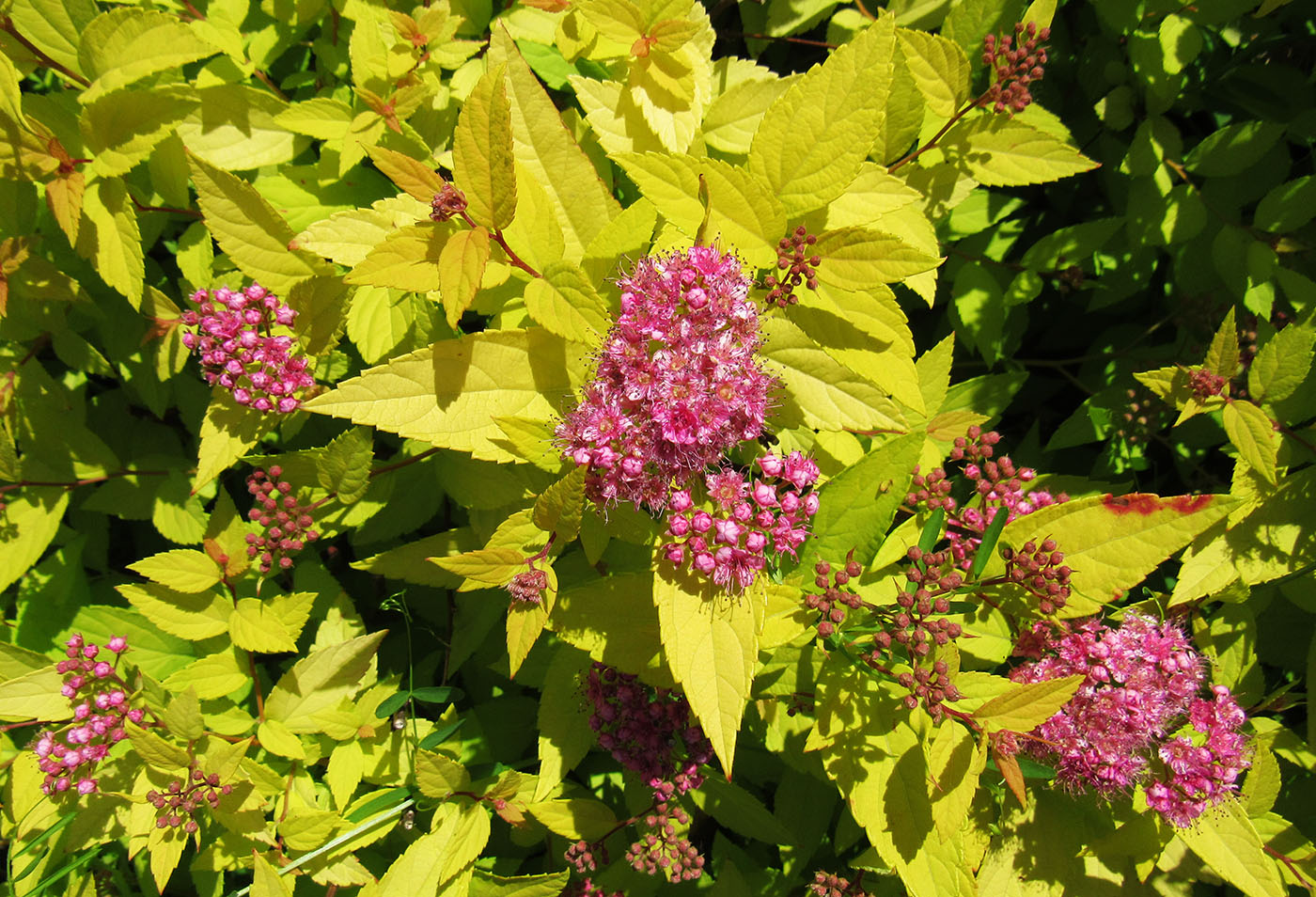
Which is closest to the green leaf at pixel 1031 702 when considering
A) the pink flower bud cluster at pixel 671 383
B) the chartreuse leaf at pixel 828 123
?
the pink flower bud cluster at pixel 671 383

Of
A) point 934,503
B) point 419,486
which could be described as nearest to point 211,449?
point 419,486

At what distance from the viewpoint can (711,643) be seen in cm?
178

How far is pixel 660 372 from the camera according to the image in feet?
5.89

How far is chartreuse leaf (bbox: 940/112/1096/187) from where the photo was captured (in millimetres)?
2506

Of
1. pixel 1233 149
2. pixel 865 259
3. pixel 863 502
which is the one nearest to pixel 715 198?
pixel 865 259

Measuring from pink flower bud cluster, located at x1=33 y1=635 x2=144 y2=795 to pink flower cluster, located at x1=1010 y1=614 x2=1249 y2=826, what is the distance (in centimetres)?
266

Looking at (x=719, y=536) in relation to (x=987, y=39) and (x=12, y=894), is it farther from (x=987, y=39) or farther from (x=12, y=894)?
(x=12, y=894)

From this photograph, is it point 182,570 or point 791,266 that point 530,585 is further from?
point 182,570

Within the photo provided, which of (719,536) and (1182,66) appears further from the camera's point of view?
(1182,66)

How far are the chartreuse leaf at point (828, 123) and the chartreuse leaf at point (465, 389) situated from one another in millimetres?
681

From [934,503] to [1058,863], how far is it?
119 centimetres

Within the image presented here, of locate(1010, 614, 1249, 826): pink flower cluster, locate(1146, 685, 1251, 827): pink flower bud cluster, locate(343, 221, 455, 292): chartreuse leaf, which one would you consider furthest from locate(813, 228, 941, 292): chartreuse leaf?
locate(1146, 685, 1251, 827): pink flower bud cluster

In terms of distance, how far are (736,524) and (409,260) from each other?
38.4 inches

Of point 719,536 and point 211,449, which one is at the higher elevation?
point 719,536
